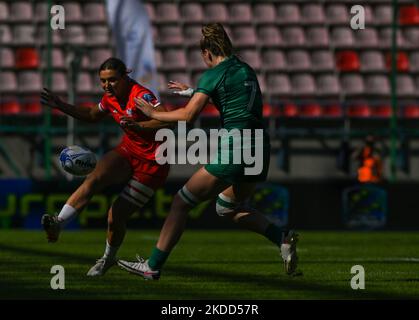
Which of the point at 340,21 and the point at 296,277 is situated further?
the point at 340,21

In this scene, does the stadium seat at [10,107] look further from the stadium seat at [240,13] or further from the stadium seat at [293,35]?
the stadium seat at [293,35]

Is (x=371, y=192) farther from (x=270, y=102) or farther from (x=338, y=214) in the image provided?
(x=270, y=102)

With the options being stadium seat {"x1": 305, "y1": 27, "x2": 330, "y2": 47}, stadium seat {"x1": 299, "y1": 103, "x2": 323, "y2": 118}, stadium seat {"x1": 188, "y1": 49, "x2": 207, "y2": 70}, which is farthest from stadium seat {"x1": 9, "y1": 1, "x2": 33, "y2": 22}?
stadium seat {"x1": 299, "y1": 103, "x2": 323, "y2": 118}

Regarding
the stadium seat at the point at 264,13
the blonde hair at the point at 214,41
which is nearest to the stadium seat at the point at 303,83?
the stadium seat at the point at 264,13

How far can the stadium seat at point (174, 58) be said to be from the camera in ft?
90.9

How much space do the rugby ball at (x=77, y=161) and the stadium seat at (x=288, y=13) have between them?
18.6 meters

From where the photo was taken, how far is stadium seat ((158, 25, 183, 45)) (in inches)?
1104

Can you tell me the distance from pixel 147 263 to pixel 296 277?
1.49 metres

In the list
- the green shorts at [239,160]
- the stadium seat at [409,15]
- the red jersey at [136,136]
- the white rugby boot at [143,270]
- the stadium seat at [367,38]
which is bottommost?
the white rugby boot at [143,270]

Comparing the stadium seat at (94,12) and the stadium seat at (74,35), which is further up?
the stadium seat at (94,12)

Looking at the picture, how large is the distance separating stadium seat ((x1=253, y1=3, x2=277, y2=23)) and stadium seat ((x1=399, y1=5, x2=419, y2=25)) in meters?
3.44

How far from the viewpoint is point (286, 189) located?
67.5ft
